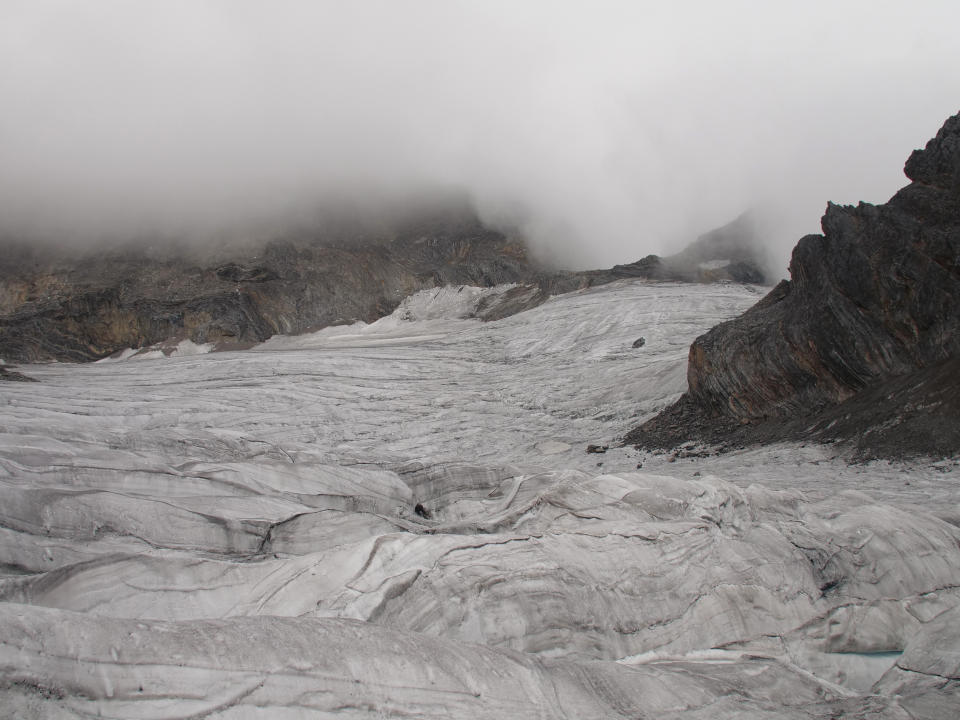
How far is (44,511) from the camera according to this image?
27.1 ft

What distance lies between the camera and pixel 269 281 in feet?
202

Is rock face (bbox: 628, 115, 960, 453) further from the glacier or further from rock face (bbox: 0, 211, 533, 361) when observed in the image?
rock face (bbox: 0, 211, 533, 361)

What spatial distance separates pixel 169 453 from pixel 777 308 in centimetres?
1675

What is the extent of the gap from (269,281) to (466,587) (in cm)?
5881

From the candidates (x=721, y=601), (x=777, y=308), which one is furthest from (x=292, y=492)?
(x=777, y=308)

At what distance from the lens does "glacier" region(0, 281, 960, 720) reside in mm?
4094

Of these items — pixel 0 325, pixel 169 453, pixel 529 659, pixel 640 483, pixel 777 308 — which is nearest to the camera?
Answer: pixel 529 659

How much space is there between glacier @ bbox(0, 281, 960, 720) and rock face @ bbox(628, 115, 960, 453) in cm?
222

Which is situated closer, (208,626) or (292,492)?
(208,626)

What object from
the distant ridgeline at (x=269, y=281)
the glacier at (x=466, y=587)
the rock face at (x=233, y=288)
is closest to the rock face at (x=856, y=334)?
the glacier at (x=466, y=587)

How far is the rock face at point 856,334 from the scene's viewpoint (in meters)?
14.5

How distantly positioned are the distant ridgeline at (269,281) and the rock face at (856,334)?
100 feet

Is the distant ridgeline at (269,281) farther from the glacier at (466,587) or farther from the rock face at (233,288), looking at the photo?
the glacier at (466,587)

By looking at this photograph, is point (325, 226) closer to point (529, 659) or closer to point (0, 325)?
point (0, 325)
